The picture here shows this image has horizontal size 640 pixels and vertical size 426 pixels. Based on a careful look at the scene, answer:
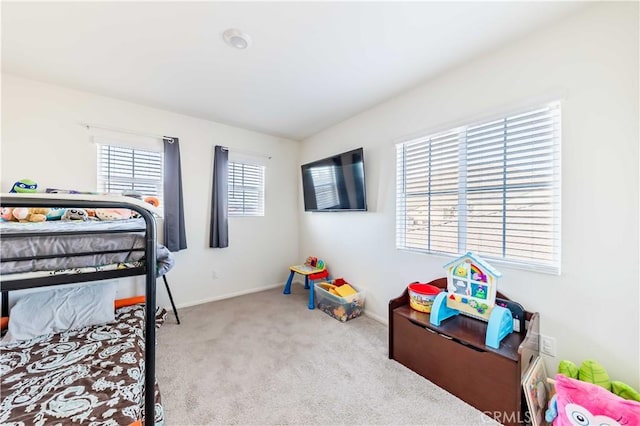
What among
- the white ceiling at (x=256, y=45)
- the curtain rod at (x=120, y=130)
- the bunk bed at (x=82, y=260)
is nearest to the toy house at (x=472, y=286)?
the white ceiling at (x=256, y=45)

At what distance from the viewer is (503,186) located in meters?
1.78

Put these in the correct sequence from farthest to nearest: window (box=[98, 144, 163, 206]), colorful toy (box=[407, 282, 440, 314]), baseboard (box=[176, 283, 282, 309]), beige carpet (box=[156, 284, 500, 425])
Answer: baseboard (box=[176, 283, 282, 309])
window (box=[98, 144, 163, 206])
colorful toy (box=[407, 282, 440, 314])
beige carpet (box=[156, 284, 500, 425])

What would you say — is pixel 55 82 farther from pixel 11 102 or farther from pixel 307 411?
pixel 307 411

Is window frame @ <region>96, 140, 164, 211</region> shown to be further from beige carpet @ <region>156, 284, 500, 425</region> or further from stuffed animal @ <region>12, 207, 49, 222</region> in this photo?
beige carpet @ <region>156, 284, 500, 425</region>

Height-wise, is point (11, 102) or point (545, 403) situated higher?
point (11, 102)

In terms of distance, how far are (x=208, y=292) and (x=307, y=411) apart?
7.29ft

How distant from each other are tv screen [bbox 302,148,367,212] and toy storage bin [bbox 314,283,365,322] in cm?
100

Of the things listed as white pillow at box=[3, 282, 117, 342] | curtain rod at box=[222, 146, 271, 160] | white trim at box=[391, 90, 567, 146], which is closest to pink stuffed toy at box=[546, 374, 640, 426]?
white trim at box=[391, 90, 567, 146]

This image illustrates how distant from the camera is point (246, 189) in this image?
3.54 m

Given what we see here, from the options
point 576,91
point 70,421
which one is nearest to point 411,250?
point 576,91

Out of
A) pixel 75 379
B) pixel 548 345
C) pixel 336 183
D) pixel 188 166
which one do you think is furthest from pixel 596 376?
pixel 188 166

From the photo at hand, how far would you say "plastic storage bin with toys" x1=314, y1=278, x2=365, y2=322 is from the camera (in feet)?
8.63

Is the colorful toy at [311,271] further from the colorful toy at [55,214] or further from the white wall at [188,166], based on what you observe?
the colorful toy at [55,214]

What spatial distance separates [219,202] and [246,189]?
1.60 ft
